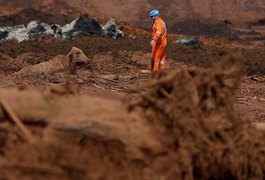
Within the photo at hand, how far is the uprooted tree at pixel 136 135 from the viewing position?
15.2ft

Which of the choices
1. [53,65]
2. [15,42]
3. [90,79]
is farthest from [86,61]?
[15,42]

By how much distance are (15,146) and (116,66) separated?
12.5 meters

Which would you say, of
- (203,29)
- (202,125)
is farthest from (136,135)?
(203,29)

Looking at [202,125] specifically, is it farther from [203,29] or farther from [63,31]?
[203,29]

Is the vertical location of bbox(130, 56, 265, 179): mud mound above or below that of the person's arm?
below

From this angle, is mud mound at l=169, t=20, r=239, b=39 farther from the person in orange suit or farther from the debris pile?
the person in orange suit

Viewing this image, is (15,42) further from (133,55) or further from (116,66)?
(116,66)

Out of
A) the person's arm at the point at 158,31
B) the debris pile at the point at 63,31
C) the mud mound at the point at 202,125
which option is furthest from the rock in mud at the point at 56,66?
the mud mound at the point at 202,125

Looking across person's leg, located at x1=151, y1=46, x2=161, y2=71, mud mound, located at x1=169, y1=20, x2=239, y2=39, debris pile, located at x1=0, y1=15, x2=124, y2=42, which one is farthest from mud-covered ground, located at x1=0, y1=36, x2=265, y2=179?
mud mound, located at x1=169, y1=20, x2=239, y2=39

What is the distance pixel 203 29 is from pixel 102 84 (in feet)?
81.4

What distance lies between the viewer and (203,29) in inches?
1479

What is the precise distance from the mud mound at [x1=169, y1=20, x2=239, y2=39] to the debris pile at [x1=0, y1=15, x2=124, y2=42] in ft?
37.9

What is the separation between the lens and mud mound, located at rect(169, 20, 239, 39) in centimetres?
3669

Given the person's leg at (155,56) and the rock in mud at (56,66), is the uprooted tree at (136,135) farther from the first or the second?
the rock in mud at (56,66)
